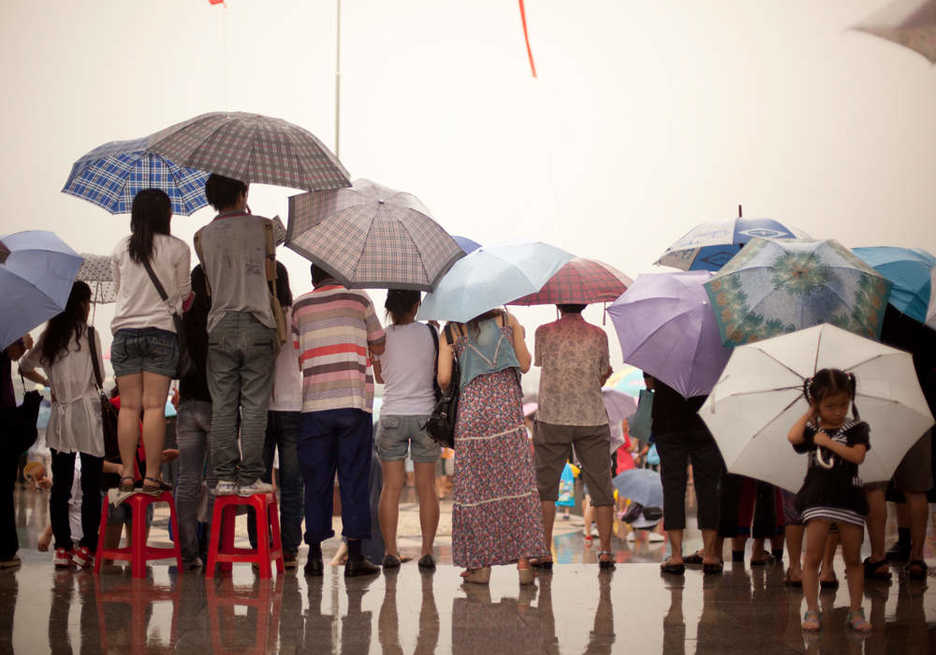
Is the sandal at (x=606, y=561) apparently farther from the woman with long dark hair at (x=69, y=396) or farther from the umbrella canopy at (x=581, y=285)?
the woman with long dark hair at (x=69, y=396)

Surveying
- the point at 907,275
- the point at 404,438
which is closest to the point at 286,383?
the point at 404,438

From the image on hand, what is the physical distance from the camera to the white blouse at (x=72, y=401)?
6234 mm

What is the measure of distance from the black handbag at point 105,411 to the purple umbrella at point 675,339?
3125 millimetres

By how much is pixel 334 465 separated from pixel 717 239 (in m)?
2.73

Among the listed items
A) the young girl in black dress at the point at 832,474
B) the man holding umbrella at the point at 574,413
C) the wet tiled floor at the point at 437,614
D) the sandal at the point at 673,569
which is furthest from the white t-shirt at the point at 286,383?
the young girl in black dress at the point at 832,474

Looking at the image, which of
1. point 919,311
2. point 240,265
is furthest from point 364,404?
point 919,311

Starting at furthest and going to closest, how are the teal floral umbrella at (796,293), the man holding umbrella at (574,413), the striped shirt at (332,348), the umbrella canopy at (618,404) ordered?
the umbrella canopy at (618,404), the man holding umbrella at (574,413), the striped shirt at (332,348), the teal floral umbrella at (796,293)

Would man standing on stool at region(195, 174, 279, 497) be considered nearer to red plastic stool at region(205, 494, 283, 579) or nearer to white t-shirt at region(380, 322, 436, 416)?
red plastic stool at region(205, 494, 283, 579)

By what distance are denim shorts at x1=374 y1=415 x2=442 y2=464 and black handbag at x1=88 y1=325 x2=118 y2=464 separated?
1686 mm

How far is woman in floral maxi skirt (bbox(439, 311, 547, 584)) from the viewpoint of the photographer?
18.6ft

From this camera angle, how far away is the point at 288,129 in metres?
5.59

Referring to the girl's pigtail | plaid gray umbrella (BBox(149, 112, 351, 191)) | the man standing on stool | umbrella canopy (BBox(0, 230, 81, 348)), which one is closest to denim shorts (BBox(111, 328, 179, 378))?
the man standing on stool

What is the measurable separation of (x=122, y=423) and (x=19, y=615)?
1.24 metres

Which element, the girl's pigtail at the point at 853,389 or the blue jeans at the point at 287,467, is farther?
the blue jeans at the point at 287,467
